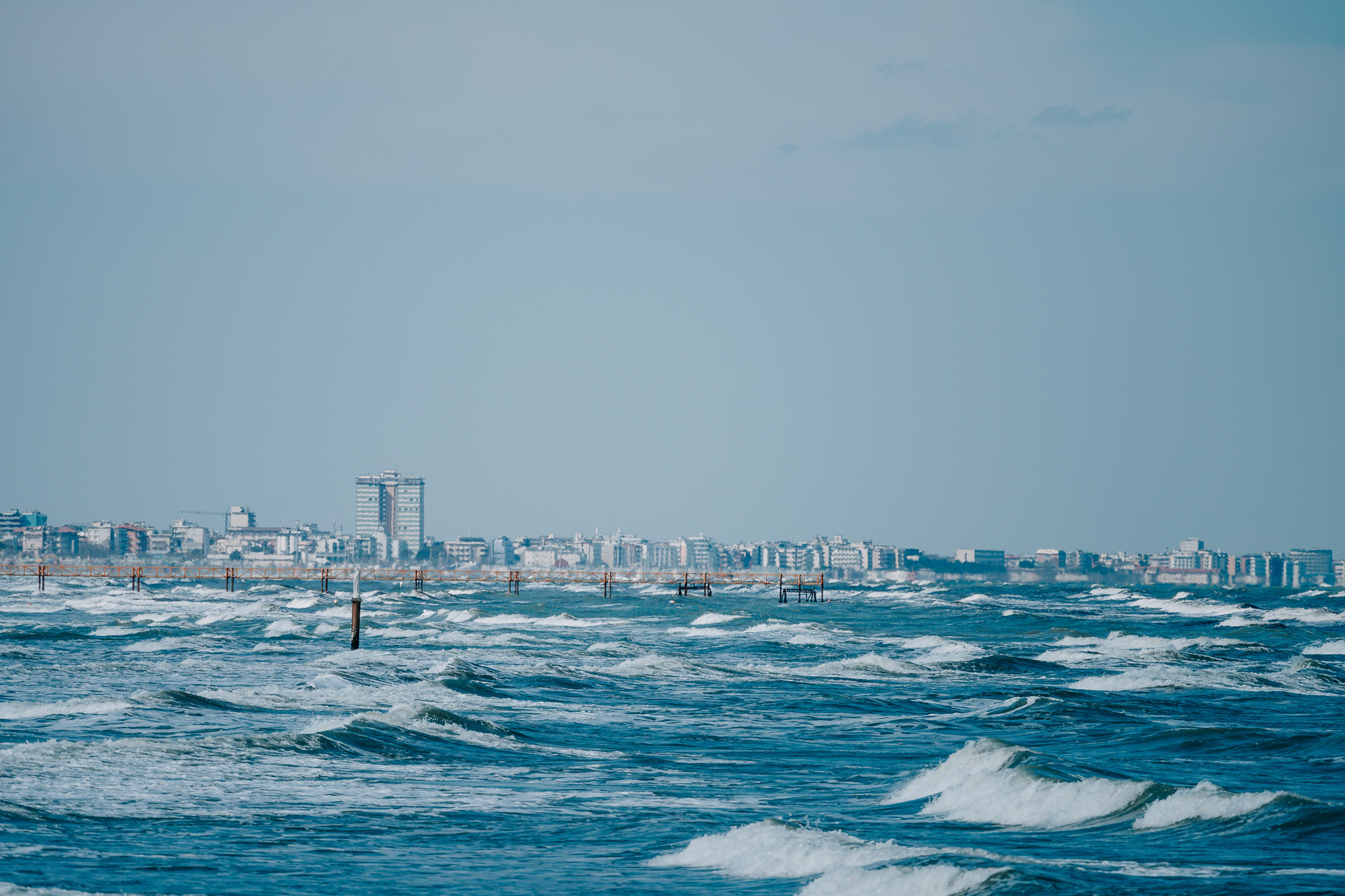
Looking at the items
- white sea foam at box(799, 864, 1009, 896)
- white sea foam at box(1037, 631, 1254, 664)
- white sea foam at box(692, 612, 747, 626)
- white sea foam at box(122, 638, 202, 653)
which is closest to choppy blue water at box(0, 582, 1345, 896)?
white sea foam at box(799, 864, 1009, 896)

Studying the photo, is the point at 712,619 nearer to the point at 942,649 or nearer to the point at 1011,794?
the point at 942,649

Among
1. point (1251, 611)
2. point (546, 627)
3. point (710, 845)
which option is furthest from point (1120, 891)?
point (1251, 611)

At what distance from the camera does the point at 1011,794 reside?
20688 mm

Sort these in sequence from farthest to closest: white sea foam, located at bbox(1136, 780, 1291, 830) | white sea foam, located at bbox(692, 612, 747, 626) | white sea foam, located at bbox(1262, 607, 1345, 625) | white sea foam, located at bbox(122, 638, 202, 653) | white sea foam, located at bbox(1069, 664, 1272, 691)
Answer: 1. white sea foam, located at bbox(1262, 607, 1345, 625)
2. white sea foam, located at bbox(692, 612, 747, 626)
3. white sea foam, located at bbox(122, 638, 202, 653)
4. white sea foam, located at bbox(1069, 664, 1272, 691)
5. white sea foam, located at bbox(1136, 780, 1291, 830)

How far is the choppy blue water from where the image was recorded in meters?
15.9

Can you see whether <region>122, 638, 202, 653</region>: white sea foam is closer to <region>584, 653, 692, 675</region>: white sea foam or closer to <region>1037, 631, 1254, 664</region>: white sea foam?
<region>584, 653, 692, 675</region>: white sea foam

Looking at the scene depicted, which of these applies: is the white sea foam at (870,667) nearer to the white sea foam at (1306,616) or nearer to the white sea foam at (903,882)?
the white sea foam at (903,882)

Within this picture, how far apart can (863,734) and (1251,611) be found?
266 ft

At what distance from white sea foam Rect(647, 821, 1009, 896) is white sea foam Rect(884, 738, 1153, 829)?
341 cm

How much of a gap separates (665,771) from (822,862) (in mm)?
A: 7798

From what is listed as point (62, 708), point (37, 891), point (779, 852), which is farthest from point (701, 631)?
point (37, 891)

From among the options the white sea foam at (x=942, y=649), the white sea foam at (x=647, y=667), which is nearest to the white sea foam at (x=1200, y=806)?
the white sea foam at (x=647, y=667)

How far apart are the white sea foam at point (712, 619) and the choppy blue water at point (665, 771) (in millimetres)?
26263

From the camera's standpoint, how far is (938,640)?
198 feet
